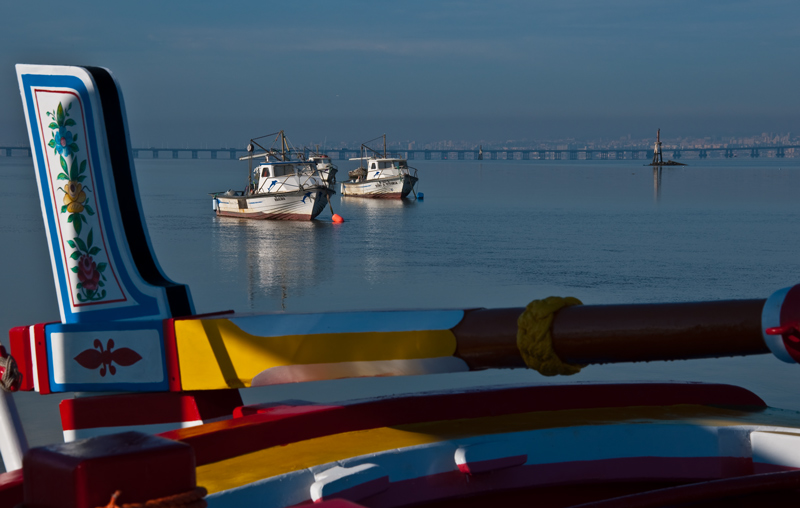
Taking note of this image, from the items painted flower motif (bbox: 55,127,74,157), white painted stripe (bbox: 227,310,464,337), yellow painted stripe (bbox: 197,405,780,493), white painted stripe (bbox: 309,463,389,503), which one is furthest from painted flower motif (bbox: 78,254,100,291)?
white painted stripe (bbox: 309,463,389,503)

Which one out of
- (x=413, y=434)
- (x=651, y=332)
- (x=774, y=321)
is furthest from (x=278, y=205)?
(x=774, y=321)

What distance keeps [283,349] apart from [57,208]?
1046mm

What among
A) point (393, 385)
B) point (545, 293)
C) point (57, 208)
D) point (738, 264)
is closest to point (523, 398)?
point (57, 208)

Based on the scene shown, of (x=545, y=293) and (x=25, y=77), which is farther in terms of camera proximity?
(x=545, y=293)

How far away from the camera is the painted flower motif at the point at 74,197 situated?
3.05 metres

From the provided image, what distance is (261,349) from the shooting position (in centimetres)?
268

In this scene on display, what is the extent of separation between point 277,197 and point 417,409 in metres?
28.9

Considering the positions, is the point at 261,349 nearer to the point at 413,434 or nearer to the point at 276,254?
the point at 413,434

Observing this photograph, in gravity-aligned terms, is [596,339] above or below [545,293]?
above

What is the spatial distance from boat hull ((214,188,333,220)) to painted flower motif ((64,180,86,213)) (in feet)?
90.0

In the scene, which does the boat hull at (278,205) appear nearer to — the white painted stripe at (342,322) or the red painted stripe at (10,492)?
the white painted stripe at (342,322)

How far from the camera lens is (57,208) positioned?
3.05m

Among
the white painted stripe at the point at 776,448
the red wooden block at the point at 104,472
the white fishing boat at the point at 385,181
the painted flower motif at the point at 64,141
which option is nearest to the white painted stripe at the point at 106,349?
the painted flower motif at the point at 64,141

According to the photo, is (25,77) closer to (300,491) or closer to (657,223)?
(300,491)
